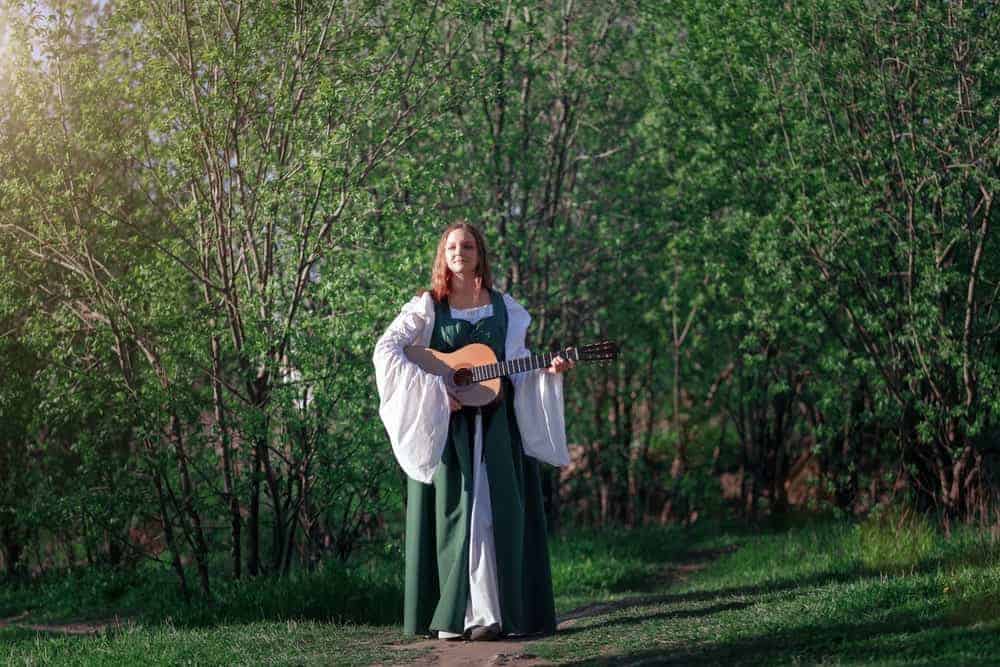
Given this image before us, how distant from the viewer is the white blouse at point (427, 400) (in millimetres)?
8227

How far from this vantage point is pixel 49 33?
34.6 ft

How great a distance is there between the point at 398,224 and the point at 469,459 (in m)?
3.47

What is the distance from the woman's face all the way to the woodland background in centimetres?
202

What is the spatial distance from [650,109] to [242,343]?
636 centimetres

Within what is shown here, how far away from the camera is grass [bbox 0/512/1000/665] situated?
7.15m

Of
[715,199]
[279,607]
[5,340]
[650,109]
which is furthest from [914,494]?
[5,340]

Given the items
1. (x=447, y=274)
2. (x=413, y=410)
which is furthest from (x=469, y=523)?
(x=447, y=274)

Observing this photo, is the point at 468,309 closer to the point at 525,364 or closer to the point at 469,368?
the point at 469,368

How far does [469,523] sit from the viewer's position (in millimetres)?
8211

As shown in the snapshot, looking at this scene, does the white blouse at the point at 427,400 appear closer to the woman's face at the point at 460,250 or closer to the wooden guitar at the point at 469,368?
the wooden guitar at the point at 469,368

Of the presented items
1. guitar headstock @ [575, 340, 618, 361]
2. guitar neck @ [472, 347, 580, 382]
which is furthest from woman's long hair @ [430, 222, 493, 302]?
guitar headstock @ [575, 340, 618, 361]

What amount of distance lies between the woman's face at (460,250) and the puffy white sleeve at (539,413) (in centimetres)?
52

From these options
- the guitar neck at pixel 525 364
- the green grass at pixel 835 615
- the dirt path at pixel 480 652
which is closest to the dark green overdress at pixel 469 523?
the dirt path at pixel 480 652

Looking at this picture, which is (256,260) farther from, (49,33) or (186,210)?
(49,33)
